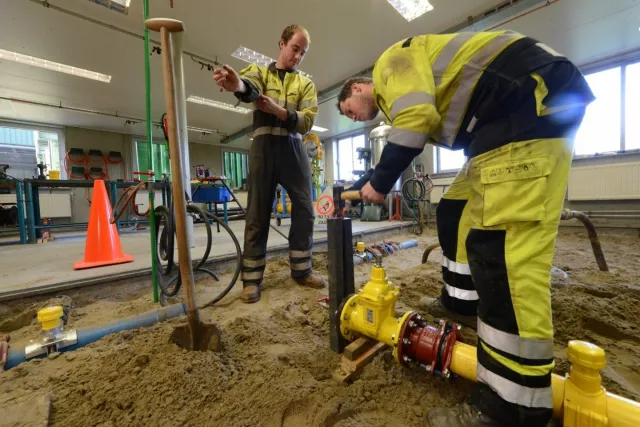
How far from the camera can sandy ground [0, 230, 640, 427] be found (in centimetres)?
73

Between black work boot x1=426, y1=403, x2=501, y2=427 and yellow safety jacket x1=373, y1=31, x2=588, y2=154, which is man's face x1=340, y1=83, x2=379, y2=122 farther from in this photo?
black work boot x1=426, y1=403, x2=501, y2=427

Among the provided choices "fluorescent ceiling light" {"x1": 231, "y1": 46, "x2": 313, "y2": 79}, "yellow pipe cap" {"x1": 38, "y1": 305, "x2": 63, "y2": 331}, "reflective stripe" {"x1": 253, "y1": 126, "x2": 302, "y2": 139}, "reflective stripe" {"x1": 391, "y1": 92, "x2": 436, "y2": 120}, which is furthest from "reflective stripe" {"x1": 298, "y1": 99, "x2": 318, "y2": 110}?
"fluorescent ceiling light" {"x1": 231, "y1": 46, "x2": 313, "y2": 79}

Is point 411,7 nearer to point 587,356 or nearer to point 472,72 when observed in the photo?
point 472,72

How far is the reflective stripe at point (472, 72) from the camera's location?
29.2 inches

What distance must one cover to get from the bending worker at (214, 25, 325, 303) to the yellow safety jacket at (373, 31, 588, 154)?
875 mm

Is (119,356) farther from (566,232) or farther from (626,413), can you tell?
(566,232)

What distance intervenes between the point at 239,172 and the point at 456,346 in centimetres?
1063

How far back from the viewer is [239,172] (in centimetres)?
1053

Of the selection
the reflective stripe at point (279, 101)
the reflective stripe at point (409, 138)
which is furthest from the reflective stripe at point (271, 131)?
the reflective stripe at point (409, 138)

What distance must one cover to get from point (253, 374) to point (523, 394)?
76 cm

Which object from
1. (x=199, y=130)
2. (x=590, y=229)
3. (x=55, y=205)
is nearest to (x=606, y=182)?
(x=590, y=229)

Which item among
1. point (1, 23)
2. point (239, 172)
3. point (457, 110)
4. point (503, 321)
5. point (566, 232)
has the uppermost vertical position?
point (1, 23)

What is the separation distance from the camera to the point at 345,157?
9516 millimetres

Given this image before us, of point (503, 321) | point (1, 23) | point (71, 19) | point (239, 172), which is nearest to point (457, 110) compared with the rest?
point (503, 321)
